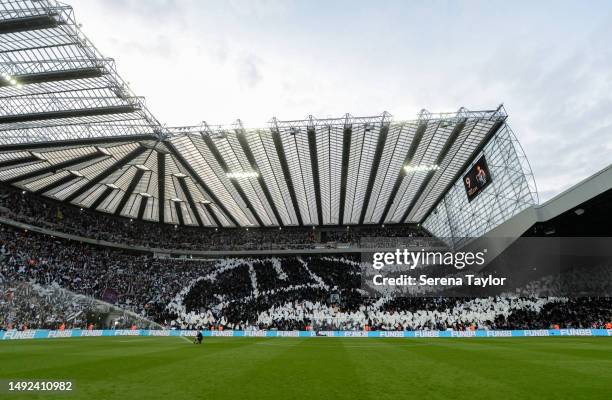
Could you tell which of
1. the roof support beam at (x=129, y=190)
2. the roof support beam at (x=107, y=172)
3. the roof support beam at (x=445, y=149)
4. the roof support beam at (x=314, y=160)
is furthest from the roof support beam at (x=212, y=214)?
the roof support beam at (x=445, y=149)

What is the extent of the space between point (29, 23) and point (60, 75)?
13.1ft

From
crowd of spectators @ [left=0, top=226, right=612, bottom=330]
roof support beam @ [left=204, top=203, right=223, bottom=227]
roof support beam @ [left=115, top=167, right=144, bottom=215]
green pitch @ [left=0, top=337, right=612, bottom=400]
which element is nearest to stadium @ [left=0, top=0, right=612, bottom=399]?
green pitch @ [left=0, top=337, right=612, bottom=400]

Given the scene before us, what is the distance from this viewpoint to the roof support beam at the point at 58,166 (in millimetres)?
37750

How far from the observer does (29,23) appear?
768 inches

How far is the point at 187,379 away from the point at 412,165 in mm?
33716

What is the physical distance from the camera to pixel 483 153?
35219 mm

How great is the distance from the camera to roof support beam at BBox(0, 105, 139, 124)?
1056 inches

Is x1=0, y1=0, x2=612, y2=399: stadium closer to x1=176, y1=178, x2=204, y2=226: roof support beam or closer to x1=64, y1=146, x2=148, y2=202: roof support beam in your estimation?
x1=64, y1=146, x2=148, y2=202: roof support beam

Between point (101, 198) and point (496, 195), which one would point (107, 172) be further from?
point (496, 195)

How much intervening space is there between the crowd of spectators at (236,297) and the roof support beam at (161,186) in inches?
267

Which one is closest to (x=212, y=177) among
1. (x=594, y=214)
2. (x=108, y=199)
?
(x=108, y=199)

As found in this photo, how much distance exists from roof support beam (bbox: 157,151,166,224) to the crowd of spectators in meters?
6.79

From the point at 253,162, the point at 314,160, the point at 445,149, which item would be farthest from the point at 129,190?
the point at 445,149

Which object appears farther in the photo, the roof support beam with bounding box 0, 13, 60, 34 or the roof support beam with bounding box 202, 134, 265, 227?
the roof support beam with bounding box 202, 134, 265, 227
